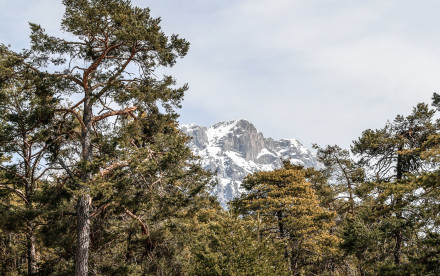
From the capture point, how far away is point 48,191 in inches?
376

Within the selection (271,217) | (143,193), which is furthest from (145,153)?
(271,217)

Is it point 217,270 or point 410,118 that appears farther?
point 410,118

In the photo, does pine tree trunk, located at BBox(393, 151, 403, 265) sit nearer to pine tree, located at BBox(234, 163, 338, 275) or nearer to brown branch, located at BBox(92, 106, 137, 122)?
pine tree, located at BBox(234, 163, 338, 275)

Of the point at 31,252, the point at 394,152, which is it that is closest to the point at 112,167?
the point at 31,252

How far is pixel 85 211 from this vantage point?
9.11 metres

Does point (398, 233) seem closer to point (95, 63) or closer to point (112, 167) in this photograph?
point (112, 167)

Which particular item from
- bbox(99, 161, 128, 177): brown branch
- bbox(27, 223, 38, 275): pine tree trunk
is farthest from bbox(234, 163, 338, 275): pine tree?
bbox(27, 223, 38, 275): pine tree trunk

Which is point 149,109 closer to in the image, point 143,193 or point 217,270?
point 143,193

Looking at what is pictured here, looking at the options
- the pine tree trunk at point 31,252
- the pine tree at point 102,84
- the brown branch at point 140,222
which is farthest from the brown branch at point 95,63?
the pine tree trunk at point 31,252

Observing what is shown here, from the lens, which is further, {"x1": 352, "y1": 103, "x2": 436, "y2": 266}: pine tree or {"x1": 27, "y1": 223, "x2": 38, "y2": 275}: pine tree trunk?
{"x1": 352, "y1": 103, "x2": 436, "y2": 266}: pine tree

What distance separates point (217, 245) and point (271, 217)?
946 centimetres

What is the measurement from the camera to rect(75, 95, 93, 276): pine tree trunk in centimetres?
870

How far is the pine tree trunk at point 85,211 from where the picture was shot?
28.6 feet

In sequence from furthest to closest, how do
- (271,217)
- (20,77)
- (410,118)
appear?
(271,217)
(410,118)
(20,77)
